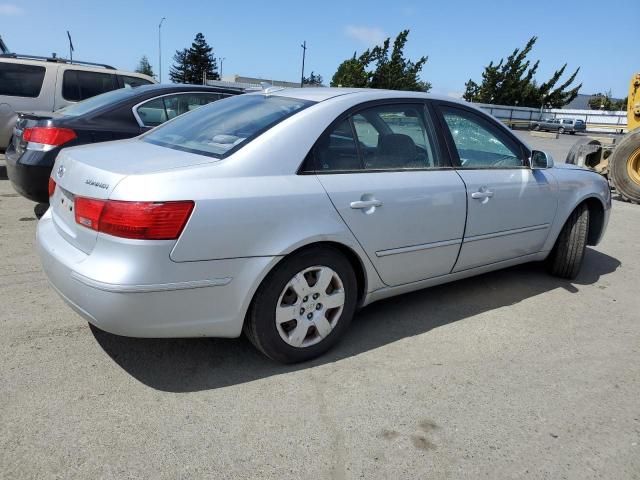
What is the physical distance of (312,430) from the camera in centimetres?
246

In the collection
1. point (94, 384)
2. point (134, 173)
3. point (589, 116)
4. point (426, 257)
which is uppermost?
point (589, 116)

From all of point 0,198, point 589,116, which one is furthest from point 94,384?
point 589,116

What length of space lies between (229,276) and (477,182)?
197 centimetres

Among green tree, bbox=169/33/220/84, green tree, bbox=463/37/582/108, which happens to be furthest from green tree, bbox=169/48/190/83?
green tree, bbox=463/37/582/108

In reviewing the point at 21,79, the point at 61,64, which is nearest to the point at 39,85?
the point at 21,79

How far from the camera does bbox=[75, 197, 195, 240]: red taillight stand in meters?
2.36

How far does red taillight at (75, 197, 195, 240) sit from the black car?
2936 mm

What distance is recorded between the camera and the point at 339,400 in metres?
2.69

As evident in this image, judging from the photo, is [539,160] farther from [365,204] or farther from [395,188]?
[365,204]

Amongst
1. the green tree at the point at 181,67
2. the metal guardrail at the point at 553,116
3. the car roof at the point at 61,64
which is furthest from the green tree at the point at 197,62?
the car roof at the point at 61,64

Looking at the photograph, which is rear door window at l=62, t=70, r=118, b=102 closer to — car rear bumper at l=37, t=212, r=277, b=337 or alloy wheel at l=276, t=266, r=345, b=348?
car rear bumper at l=37, t=212, r=277, b=337

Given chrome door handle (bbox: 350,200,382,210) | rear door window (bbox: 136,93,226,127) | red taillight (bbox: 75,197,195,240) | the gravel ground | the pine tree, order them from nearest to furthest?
the gravel ground → red taillight (bbox: 75,197,195,240) → chrome door handle (bbox: 350,200,382,210) → rear door window (bbox: 136,93,226,127) → the pine tree

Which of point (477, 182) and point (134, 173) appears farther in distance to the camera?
point (477, 182)

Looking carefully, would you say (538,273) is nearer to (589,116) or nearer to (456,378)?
(456,378)
